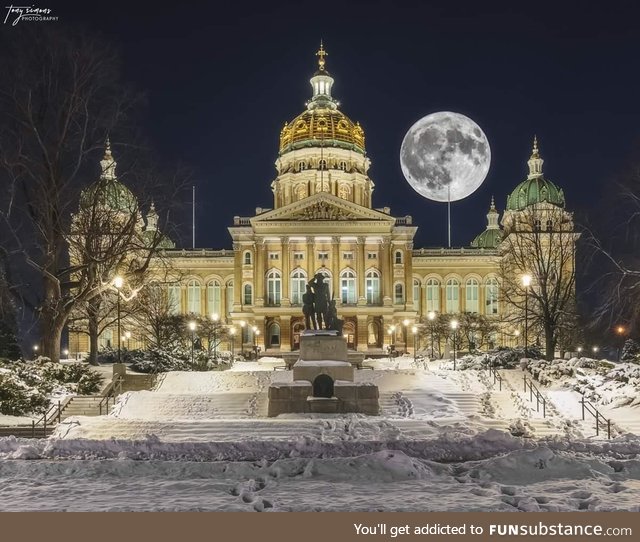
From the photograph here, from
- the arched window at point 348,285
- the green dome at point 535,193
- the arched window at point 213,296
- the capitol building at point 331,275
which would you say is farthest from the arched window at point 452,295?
the arched window at point 213,296

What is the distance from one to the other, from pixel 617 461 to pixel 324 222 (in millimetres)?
60740

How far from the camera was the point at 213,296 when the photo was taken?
3319 inches

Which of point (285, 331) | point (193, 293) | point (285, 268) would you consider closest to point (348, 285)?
point (285, 268)

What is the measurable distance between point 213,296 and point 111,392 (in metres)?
58.2

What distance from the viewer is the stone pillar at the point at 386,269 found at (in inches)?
2899

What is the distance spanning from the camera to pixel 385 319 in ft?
240

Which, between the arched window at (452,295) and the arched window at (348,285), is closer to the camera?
the arched window at (348,285)

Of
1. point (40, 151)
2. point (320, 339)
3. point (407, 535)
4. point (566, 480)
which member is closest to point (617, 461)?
point (566, 480)

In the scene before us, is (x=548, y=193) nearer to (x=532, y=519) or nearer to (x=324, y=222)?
(x=324, y=222)

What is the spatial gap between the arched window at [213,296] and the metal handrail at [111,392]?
185 ft

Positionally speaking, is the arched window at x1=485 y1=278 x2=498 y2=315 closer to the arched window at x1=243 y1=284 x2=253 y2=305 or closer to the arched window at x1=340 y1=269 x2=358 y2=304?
the arched window at x1=340 y1=269 x2=358 y2=304

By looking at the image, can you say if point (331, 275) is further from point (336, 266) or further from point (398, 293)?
point (398, 293)

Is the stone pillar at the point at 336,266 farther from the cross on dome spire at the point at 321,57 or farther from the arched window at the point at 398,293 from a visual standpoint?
the cross on dome spire at the point at 321,57

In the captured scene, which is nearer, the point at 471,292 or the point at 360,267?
the point at 360,267
